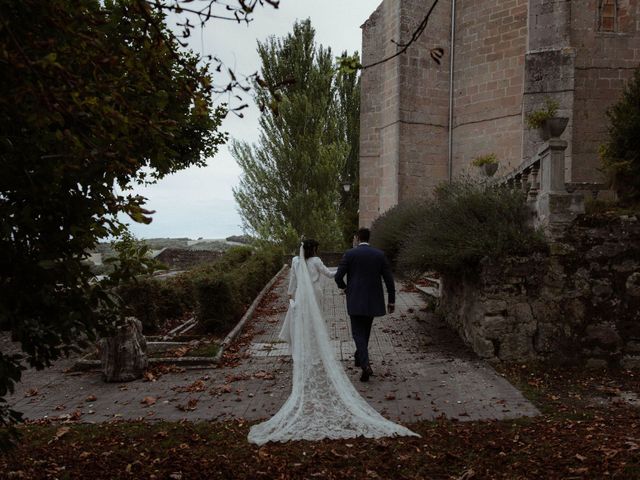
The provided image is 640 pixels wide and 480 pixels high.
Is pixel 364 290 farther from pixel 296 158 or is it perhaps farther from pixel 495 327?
pixel 296 158

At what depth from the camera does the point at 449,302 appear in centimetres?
1041

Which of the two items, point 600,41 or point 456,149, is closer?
point 600,41

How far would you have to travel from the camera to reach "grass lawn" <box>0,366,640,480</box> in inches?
167

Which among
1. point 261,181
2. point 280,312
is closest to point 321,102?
point 261,181

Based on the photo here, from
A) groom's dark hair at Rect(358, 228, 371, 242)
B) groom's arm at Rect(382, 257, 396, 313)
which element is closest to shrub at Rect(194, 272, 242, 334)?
groom's dark hair at Rect(358, 228, 371, 242)

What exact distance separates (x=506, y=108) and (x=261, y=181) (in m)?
12.4

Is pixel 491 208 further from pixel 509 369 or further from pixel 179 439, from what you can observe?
pixel 179 439

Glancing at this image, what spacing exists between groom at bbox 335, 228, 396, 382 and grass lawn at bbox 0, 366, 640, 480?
6.83ft

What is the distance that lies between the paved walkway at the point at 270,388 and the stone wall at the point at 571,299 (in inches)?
28.0

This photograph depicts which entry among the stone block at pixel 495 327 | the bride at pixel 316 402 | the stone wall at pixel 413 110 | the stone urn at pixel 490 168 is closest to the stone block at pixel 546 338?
the stone block at pixel 495 327

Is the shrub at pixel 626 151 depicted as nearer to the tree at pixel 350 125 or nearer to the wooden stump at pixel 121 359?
the wooden stump at pixel 121 359

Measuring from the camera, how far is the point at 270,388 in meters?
7.11

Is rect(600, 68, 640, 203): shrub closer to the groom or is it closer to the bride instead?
the groom

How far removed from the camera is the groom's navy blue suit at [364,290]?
7.47 metres
